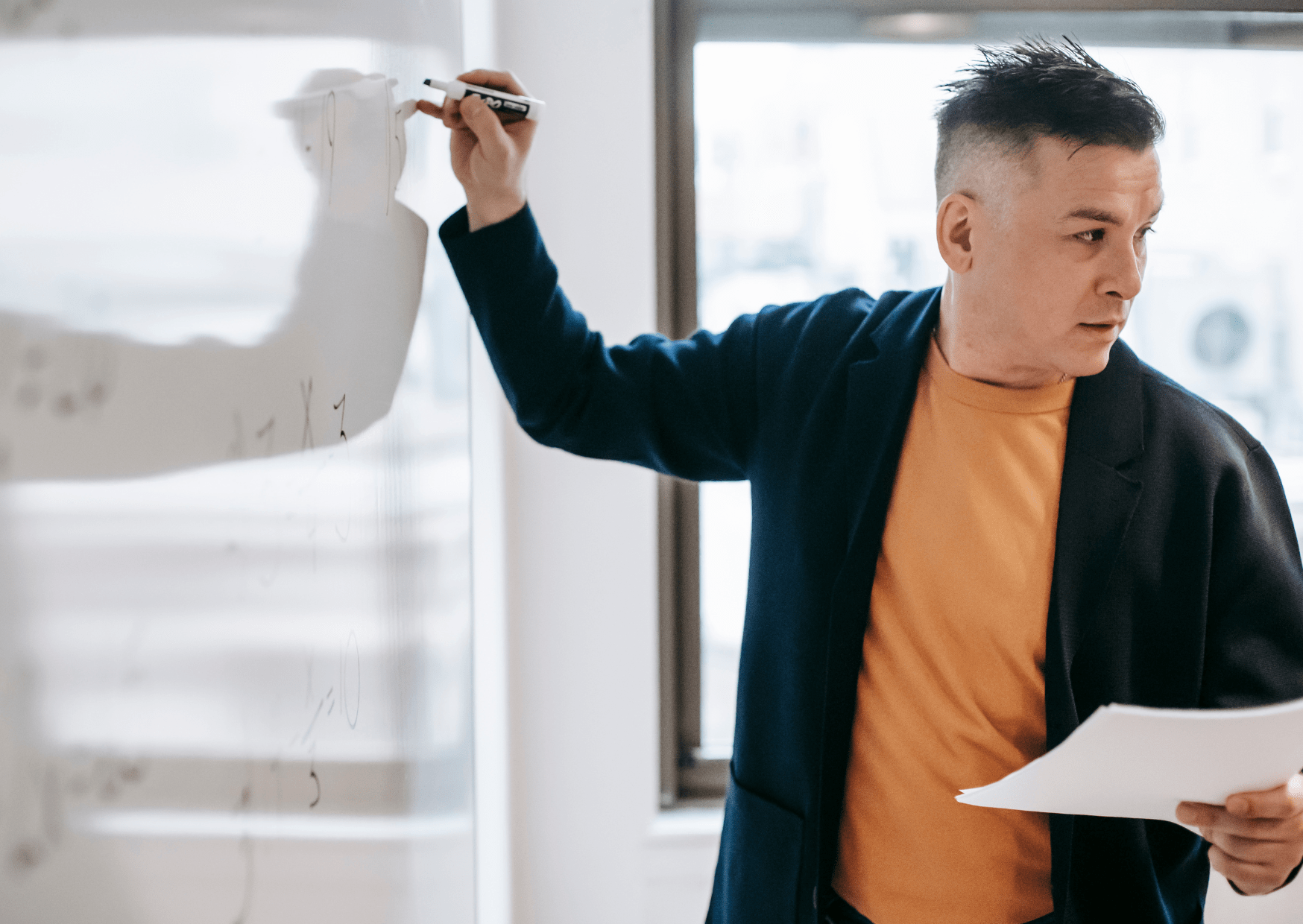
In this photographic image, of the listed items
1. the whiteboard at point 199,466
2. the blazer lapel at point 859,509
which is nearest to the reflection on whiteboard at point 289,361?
the whiteboard at point 199,466

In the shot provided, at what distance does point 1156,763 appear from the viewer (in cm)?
69

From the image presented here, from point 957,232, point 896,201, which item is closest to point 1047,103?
point 957,232

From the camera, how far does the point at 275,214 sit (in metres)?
0.46

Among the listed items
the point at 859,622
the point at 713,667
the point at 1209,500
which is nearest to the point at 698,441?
the point at 859,622

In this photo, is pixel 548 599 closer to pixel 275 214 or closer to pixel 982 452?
pixel 982 452

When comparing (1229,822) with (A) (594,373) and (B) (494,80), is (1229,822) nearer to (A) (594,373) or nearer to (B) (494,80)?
(A) (594,373)

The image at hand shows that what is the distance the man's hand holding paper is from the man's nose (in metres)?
0.47

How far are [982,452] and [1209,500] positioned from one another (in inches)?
8.6

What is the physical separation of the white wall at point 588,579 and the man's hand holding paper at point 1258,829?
91 cm

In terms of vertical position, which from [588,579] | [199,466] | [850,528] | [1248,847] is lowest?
[1248,847]

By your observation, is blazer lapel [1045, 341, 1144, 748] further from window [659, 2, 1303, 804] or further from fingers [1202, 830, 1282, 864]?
window [659, 2, 1303, 804]

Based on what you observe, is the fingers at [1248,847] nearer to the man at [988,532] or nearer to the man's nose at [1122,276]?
the man at [988,532]

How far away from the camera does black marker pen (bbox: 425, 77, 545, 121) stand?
813mm

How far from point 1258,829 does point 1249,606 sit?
22 centimetres
